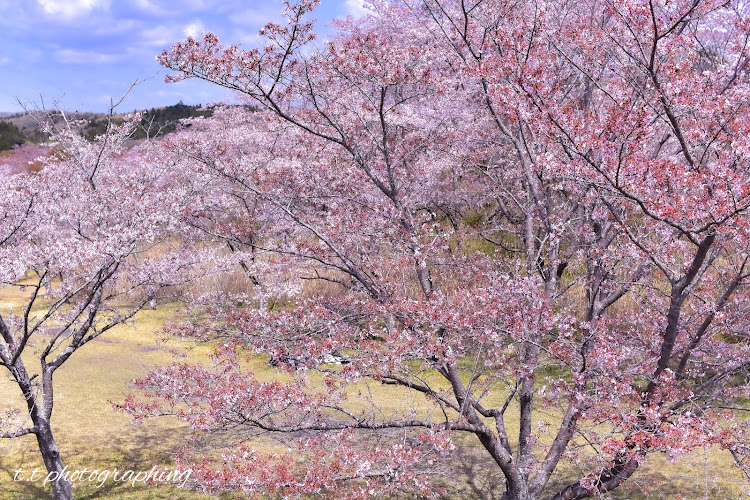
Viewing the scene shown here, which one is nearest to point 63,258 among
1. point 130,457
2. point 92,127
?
point 130,457

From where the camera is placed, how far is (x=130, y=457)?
644 cm

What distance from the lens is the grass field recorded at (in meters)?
5.59

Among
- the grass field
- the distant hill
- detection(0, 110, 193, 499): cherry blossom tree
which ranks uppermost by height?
the distant hill

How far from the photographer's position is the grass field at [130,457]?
18.4ft

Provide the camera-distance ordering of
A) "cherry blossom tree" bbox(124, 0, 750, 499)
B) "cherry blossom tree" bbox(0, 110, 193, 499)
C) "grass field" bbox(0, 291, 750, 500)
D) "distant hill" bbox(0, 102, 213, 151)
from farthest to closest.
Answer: "distant hill" bbox(0, 102, 213, 151), "grass field" bbox(0, 291, 750, 500), "cherry blossom tree" bbox(0, 110, 193, 499), "cherry blossom tree" bbox(124, 0, 750, 499)

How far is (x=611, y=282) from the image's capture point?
5.11 metres

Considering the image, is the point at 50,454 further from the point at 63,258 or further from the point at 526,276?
the point at 526,276

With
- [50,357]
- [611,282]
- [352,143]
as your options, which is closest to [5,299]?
[50,357]

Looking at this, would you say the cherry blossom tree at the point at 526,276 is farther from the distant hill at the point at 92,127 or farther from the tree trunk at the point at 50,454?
the distant hill at the point at 92,127

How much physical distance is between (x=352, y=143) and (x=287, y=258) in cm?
236

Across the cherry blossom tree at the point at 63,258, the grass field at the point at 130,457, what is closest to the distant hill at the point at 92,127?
the grass field at the point at 130,457

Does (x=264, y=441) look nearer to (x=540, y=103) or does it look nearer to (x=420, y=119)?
(x=540, y=103)

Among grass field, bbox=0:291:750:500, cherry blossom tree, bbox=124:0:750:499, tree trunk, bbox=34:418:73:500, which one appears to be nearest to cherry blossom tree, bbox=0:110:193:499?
tree trunk, bbox=34:418:73:500

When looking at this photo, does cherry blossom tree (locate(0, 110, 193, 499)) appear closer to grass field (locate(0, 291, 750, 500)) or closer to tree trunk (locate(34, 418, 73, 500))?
tree trunk (locate(34, 418, 73, 500))
